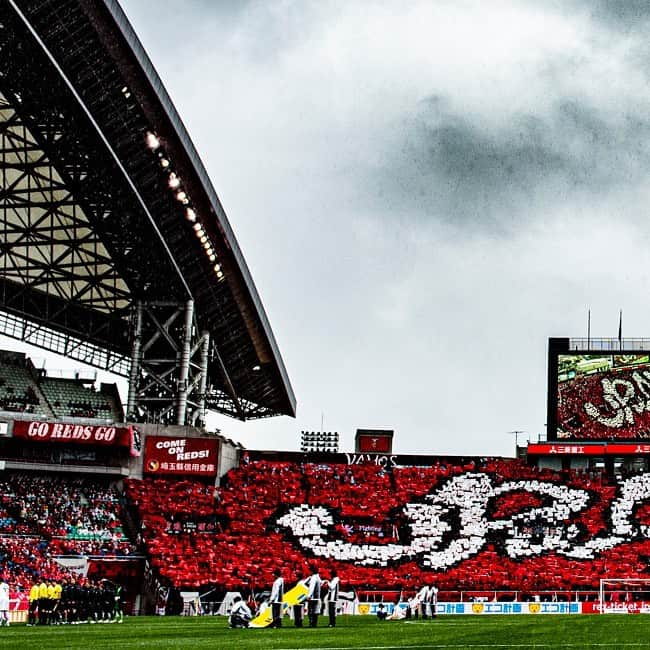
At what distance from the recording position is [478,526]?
68938mm

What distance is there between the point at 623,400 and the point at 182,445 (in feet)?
98.7

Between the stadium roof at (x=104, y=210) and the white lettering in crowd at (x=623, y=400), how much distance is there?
79.8ft

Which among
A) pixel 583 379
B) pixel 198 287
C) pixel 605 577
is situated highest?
pixel 198 287

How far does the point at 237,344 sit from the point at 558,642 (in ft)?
198

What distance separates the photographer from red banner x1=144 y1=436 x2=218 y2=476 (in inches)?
2773

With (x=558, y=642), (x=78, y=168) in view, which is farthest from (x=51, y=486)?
(x=558, y=642)

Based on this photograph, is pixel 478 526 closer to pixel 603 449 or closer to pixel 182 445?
pixel 603 449

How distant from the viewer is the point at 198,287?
70438 millimetres

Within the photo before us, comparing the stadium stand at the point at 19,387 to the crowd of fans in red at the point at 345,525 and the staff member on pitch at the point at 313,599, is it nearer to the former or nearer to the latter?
the crowd of fans in red at the point at 345,525

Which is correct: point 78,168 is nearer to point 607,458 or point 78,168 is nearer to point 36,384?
point 36,384

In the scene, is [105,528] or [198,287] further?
[198,287]

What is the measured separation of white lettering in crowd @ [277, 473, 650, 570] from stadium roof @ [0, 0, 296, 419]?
16574 millimetres

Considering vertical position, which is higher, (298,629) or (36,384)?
(36,384)

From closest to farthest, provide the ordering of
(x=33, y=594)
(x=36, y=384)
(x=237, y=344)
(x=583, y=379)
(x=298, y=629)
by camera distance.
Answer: (x=298, y=629)
(x=33, y=594)
(x=583, y=379)
(x=237, y=344)
(x=36, y=384)
